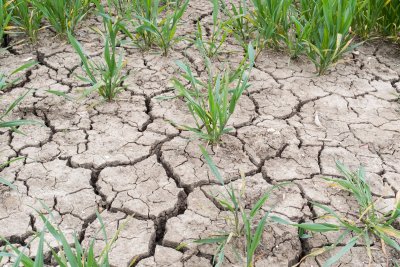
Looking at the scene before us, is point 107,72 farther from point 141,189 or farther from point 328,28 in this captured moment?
point 328,28

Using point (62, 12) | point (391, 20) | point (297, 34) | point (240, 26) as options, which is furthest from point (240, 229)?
point (391, 20)

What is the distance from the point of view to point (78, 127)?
2.88 meters

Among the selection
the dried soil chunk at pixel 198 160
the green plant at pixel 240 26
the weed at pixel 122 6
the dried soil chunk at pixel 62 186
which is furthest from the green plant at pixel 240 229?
the weed at pixel 122 6

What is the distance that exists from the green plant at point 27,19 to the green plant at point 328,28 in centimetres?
166

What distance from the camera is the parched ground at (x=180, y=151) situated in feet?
7.42

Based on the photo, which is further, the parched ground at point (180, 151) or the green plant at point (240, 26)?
the green plant at point (240, 26)

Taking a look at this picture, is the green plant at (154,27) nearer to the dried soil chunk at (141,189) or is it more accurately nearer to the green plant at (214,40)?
the green plant at (214,40)

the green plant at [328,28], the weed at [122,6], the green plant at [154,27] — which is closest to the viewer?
the green plant at [328,28]

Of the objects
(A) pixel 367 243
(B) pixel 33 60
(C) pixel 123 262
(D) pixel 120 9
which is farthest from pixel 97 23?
(A) pixel 367 243

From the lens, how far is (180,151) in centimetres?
271

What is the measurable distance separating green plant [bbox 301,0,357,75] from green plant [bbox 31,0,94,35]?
55.5 inches

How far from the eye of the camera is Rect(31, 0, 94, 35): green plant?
3.35 m

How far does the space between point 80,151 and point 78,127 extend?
22 centimetres

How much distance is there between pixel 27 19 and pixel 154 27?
2.82 feet
